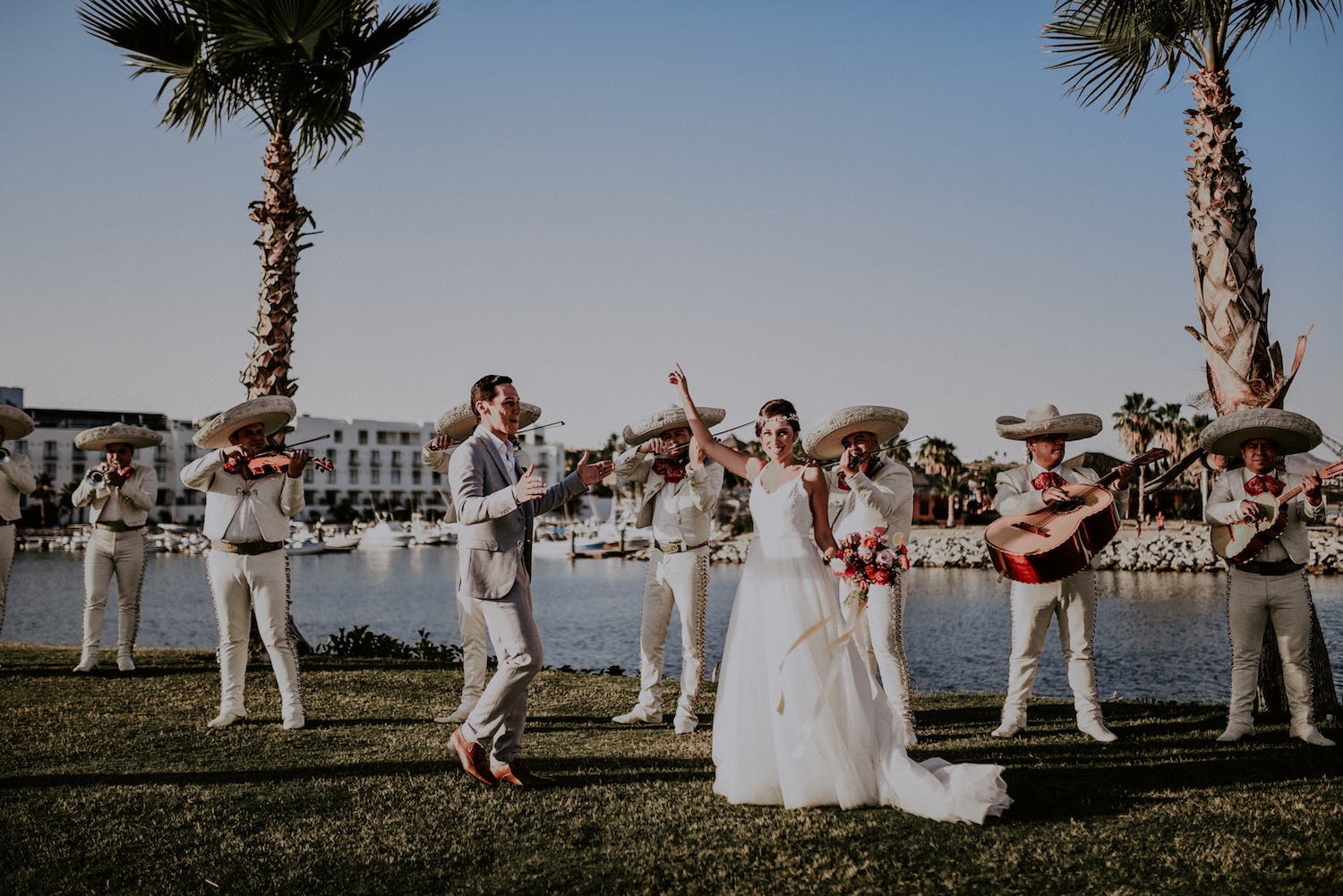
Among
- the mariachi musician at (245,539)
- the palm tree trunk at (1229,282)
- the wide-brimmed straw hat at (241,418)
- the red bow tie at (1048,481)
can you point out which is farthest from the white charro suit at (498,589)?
the palm tree trunk at (1229,282)

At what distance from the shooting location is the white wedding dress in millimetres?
5242

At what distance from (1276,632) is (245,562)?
25.7 ft

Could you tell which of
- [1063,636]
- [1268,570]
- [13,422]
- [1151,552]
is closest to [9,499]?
[13,422]

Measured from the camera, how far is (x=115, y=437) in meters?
11.2

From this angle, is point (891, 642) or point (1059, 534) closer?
point (1059, 534)

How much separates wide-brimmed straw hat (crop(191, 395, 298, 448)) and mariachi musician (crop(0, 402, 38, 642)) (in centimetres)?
375

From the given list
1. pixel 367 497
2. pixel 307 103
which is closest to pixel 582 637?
pixel 307 103

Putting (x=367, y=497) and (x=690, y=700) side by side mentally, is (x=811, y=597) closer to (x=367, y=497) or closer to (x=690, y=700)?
(x=690, y=700)

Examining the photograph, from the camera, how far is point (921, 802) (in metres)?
5.14

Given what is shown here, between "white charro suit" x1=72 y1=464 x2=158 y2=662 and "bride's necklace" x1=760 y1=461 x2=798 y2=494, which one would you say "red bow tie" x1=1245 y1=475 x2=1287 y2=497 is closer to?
"bride's necklace" x1=760 y1=461 x2=798 y2=494

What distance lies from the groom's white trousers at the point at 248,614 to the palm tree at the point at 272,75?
516cm

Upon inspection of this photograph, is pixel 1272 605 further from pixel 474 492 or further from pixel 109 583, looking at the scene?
pixel 109 583

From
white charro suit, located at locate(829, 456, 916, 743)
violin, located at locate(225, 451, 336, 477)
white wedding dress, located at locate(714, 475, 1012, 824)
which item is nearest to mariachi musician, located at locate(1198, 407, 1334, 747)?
white charro suit, located at locate(829, 456, 916, 743)

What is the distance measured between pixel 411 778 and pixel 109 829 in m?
1.64
